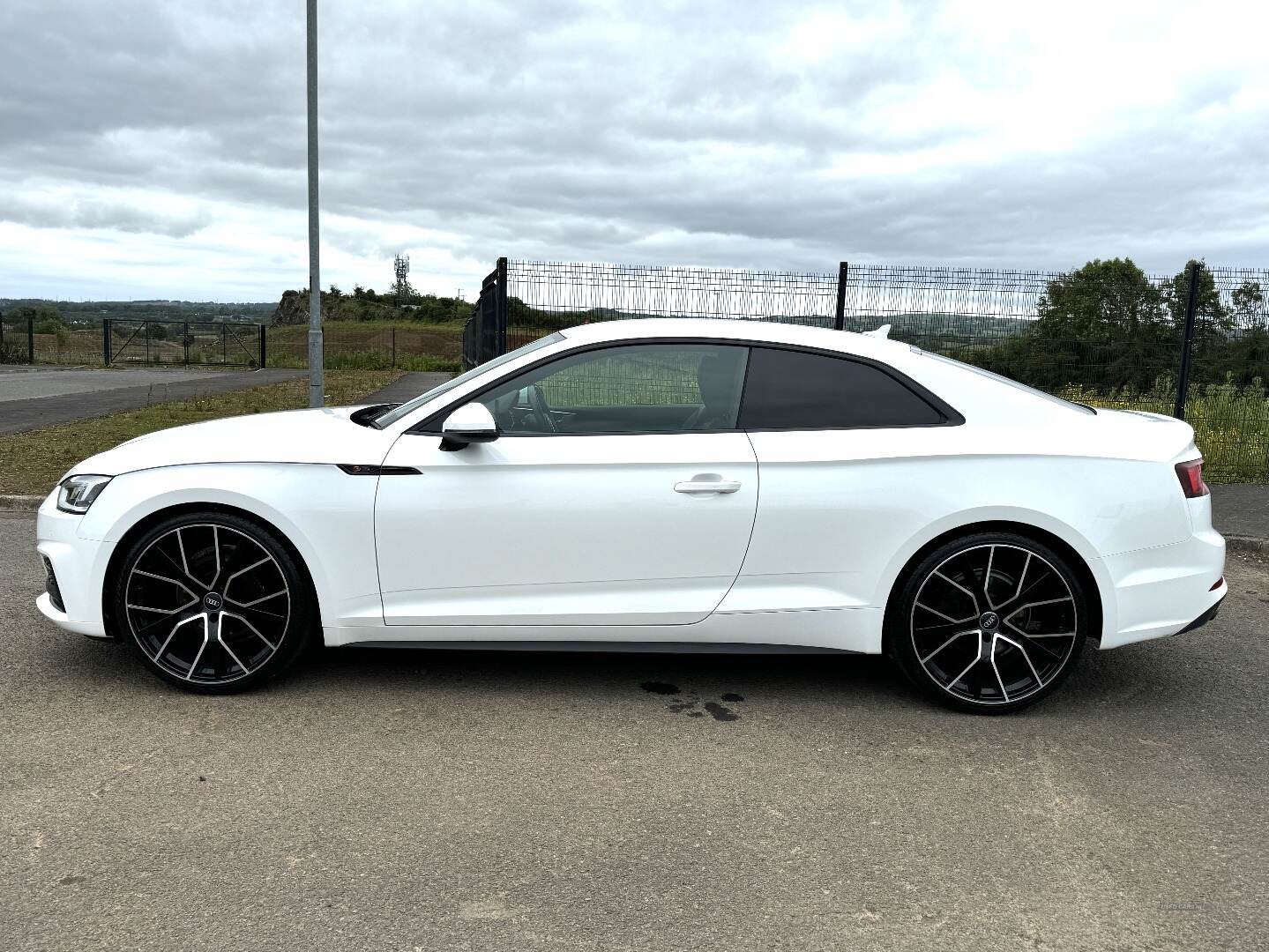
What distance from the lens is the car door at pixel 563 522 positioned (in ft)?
13.1

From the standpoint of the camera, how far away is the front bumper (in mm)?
4129

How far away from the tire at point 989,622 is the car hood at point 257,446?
2.19m

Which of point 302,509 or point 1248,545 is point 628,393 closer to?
point 302,509

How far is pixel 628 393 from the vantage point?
14.7ft

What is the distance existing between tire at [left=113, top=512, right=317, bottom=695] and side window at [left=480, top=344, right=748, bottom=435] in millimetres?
1071

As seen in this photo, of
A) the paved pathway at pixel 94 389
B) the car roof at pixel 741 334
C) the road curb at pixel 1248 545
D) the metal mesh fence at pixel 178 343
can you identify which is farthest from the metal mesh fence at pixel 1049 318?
the metal mesh fence at pixel 178 343

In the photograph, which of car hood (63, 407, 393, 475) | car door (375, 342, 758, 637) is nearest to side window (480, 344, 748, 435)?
car door (375, 342, 758, 637)

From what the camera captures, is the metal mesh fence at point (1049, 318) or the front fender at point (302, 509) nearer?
the front fender at point (302, 509)

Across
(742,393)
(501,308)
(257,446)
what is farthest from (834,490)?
(501,308)

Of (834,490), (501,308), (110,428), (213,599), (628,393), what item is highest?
(501,308)

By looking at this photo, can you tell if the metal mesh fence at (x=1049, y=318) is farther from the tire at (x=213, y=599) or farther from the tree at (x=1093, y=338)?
the tire at (x=213, y=599)

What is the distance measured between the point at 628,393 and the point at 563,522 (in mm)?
752

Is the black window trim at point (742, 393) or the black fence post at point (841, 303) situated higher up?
the black fence post at point (841, 303)

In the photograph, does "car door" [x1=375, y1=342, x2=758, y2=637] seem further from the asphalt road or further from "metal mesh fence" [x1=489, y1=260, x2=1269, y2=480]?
"metal mesh fence" [x1=489, y1=260, x2=1269, y2=480]
